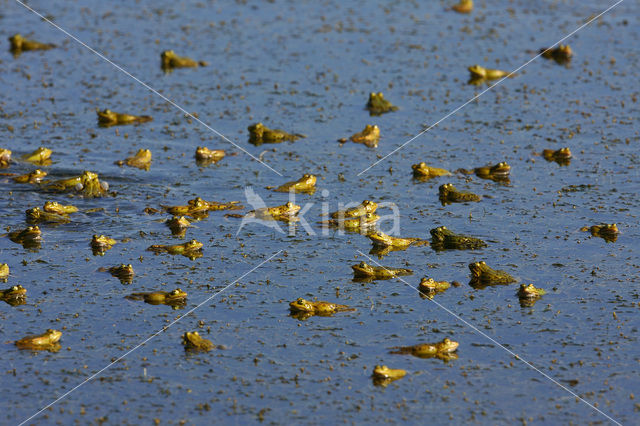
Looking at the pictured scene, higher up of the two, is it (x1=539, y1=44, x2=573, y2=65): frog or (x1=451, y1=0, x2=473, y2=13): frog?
(x1=451, y1=0, x2=473, y2=13): frog

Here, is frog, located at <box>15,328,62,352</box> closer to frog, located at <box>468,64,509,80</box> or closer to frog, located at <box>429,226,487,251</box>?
frog, located at <box>429,226,487,251</box>

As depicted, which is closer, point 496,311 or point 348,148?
point 496,311

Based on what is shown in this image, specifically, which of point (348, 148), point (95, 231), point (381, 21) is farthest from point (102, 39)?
point (95, 231)

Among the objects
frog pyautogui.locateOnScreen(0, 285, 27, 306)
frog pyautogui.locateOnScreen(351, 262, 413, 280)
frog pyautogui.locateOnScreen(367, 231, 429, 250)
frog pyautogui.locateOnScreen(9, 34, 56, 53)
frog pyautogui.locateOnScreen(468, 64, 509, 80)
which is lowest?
frog pyautogui.locateOnScreen(0, 285, 27, 306)

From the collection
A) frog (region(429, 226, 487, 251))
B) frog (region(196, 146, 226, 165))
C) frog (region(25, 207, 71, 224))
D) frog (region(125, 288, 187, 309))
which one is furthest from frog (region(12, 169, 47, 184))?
frog (region(429, 226, 487, 251))

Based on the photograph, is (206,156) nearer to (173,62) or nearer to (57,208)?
(57,208)

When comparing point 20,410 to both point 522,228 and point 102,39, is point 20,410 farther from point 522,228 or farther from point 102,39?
point 102,39
